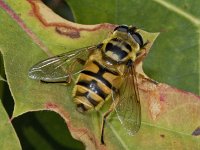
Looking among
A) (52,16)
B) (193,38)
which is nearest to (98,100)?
(52,16)

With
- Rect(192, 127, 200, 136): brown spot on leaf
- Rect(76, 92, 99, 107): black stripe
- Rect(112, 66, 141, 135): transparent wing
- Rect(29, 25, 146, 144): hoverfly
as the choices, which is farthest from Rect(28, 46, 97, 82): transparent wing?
Rect(192, 127, 200, 136): brown spot on leaf

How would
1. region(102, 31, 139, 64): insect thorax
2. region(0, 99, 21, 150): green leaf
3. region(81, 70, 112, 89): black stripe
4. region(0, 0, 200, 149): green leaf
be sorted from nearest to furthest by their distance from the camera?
→ region(0, 99, 21, 150): green leaf < region(0, 0, 200, 149): green leaf < region(81, 70, 112, 89): black stripe < region(102, 31, 139, 64): insect thorax

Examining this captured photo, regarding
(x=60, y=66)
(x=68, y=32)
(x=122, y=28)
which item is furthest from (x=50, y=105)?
(x=122, y=28)

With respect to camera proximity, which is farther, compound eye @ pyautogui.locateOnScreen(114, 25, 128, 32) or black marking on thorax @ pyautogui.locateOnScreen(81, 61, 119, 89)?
compound eye @ pyautogui.locateOnScreen(114, 25, 128, 32)

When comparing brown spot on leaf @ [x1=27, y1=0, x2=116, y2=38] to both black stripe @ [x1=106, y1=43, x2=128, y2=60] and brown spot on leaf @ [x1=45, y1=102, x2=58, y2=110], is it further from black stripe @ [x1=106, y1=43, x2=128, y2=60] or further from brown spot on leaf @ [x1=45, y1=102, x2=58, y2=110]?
brown spot on leaf @ [x1=45, y1=102, x2=58, y2=110]

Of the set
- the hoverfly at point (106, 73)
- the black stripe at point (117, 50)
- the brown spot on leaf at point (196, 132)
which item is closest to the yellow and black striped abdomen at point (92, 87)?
the hoverfly at point (106, 73)

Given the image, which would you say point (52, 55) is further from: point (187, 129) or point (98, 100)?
point (187, 129)
